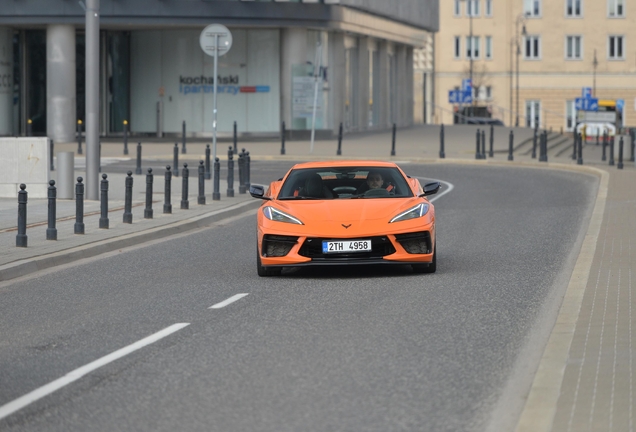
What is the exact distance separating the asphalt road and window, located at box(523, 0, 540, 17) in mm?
84727

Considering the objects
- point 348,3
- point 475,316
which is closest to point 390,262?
point 475,316

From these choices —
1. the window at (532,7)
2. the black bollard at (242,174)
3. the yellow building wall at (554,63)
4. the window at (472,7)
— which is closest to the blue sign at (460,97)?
the yellow building wall at (554,63)

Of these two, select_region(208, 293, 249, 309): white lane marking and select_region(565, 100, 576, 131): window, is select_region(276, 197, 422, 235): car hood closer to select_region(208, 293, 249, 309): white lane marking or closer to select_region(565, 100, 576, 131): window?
select_region(208, 293, 249, 309): white lane marking

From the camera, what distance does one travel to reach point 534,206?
22.1m

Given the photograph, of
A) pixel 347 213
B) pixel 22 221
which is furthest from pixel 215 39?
pixel 347 213

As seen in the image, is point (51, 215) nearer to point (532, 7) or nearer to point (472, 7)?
point (472, 7)

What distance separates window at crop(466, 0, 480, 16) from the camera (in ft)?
325

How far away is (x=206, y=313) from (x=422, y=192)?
155 inches

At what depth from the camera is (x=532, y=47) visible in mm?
98250

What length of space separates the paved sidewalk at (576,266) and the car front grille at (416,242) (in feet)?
4.77

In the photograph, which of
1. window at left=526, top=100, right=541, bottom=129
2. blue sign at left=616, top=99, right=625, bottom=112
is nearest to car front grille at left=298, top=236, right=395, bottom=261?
blue sign at left=616, top=99, right=625, bottom=112

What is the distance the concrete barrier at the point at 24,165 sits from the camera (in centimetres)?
2242

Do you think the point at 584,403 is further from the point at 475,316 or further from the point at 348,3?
the point at 348,3

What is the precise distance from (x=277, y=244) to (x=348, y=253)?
712 mm
